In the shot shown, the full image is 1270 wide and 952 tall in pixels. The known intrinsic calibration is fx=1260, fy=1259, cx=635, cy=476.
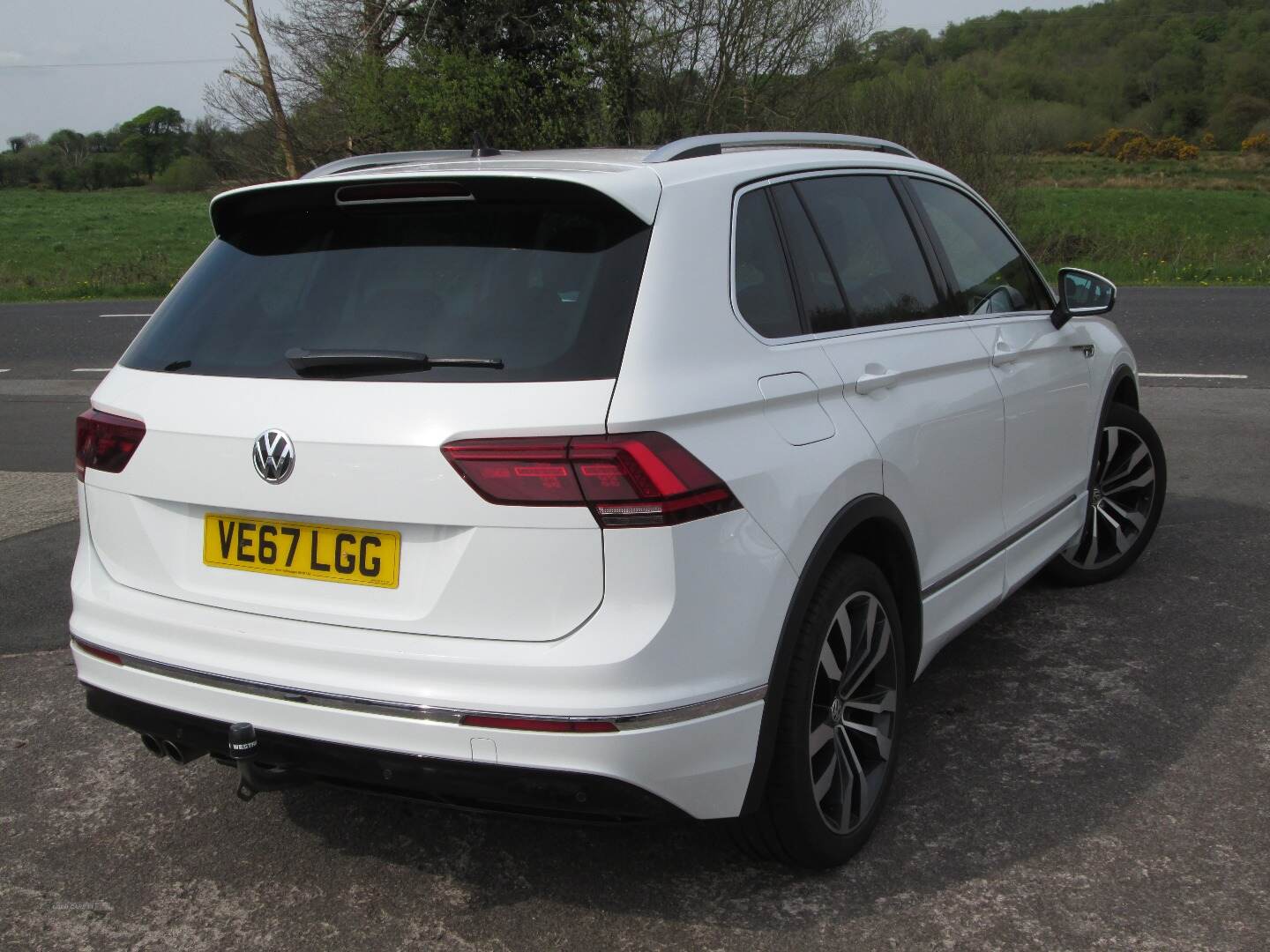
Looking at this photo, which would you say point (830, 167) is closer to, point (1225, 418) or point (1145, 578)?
point (1145, 578)

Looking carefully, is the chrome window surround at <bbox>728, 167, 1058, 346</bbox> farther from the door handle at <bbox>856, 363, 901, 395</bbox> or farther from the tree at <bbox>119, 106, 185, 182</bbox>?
the tree at <bbox>119, 106, 185, 182</bbox>

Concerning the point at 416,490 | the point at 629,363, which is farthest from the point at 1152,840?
the point at 416,490

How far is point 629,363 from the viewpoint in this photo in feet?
8.33

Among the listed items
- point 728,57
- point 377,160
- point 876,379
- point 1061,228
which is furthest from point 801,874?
point 1061,228

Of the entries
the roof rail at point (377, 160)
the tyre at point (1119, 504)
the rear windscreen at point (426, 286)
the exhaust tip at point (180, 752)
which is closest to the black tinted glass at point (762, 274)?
the rear windscreen at point (426, 286)

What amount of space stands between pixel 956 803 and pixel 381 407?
1.94 m

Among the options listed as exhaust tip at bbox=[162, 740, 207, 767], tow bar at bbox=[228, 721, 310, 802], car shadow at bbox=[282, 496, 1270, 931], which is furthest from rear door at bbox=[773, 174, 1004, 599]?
exhaust tip at bbox=[162, 740, 207, 767]

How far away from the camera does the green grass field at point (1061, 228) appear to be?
2348 cm

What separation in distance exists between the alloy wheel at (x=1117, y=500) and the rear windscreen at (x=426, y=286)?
127 inches

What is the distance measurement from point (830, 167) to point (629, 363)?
4.39ft

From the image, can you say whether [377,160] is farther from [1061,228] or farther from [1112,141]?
[1112,141]

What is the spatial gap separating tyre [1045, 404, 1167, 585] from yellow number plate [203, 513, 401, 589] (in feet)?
11.3

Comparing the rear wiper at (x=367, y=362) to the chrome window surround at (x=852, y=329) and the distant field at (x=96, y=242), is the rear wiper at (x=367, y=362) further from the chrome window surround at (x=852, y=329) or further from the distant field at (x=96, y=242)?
the distant field at (x=96, y=242)

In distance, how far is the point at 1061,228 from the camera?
26.7m
